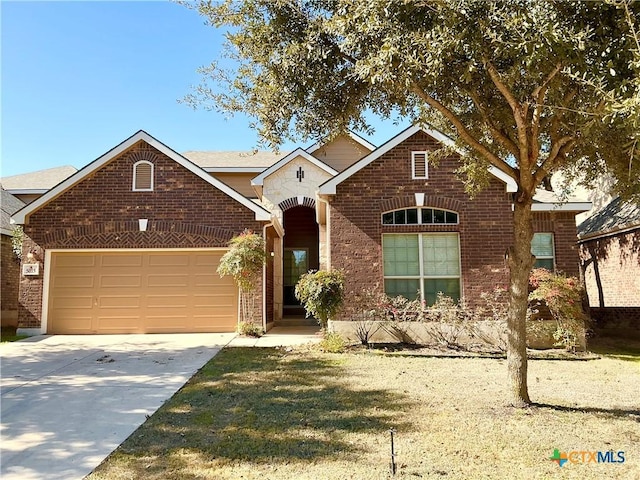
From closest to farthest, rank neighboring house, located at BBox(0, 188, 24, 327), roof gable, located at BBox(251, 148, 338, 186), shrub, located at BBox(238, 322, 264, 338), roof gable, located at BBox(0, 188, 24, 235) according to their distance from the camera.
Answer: shrub, located at BBox(238, 322, 264, 338) < neighboring house, located at BBox(0, 188, 24, 327) < roof gable, located at BBox(0, 188, 24, 235) < roof gable, located at BBox(251, 148, 338, 186)

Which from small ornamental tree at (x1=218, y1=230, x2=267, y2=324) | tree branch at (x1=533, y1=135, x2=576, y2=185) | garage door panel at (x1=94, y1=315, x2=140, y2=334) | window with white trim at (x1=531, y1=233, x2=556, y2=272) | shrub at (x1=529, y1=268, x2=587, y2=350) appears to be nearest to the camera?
tree branch at (x1=533, y1=135, x2=576, y2=185)

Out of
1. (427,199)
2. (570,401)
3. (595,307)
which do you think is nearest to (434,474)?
(570,401)

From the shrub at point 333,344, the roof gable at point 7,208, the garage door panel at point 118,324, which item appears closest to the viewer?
the shrub at point 333,344

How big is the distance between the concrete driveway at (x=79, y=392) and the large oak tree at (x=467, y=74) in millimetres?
4695

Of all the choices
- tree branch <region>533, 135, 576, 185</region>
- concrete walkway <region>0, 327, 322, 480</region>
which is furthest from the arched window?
tree branch <region>533, 135, 576, 185</region>

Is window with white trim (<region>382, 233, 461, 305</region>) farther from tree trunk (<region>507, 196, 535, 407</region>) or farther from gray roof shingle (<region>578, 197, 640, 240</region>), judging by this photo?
gray roof shingle (<region>578, 197, 640, 240</region>)

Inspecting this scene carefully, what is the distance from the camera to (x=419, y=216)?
11.6 meters

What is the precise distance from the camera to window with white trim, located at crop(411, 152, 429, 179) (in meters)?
11.7

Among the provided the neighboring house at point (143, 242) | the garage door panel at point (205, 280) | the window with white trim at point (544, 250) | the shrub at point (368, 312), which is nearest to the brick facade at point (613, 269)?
the neighboring house at point (143, 242)

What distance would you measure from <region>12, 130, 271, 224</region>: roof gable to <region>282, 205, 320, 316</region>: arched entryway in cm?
609

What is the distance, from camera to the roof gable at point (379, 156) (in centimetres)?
1141

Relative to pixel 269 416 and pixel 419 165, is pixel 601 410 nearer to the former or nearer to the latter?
pixel 269 416

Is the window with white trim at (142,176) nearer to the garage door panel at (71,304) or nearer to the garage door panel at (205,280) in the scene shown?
the garage door panel at (205,280)

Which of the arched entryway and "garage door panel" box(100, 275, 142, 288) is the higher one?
the arched entryway
